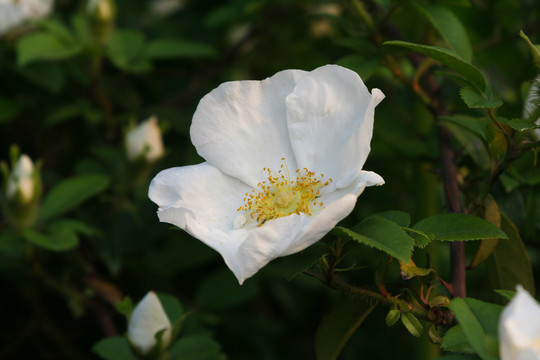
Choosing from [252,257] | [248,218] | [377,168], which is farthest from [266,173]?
[377,168]

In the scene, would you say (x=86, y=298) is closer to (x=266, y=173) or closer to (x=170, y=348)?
(x=170, y=348)

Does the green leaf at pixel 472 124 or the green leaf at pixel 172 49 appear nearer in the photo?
the green leaf at pixel 472 124

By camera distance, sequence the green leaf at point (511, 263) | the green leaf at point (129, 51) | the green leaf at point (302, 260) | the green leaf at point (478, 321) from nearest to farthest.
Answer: the green leaf at point (478, 321)
the green leaf at point (302, 260)
the green leaf at point (511, 263)
the green leaf at point (129, 51)

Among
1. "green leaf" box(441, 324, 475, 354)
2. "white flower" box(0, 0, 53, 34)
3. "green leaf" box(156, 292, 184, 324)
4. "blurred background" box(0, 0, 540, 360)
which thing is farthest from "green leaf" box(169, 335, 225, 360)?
"white flower" box(0, 0, 53, 34)

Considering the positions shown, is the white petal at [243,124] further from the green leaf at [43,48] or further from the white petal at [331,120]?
the green leaf at [43,48]

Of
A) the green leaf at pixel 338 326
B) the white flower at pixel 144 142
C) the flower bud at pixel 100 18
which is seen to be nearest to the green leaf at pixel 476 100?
the green leaf at pixel 338 326
